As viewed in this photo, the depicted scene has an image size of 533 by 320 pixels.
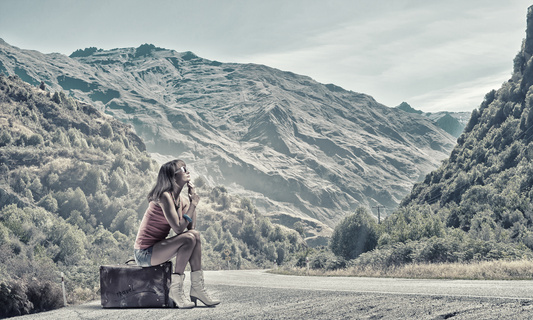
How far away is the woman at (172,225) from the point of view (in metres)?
7.45

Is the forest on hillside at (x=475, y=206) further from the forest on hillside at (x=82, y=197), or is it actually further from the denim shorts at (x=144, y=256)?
the forest on hillside at (x=82, y=197)

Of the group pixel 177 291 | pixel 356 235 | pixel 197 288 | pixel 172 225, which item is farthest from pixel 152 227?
pixel 356 235

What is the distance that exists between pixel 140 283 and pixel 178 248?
1055mm

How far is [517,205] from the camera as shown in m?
76.8

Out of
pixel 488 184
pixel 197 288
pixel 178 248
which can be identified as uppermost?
pixel 488 184

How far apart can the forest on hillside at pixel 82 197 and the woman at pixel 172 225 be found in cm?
7131

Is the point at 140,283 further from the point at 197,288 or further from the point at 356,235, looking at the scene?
the point at 356,235

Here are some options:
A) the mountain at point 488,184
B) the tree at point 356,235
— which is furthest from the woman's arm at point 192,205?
the tree at point 356,235

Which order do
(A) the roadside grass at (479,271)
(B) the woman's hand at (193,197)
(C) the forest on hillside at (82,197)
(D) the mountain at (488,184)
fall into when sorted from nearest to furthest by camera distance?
(B) the woman's hand at (193,197) < (A) the roadside grass at (479,271) < (D) the mountain at (488,184) < (C) the forest on hillside at (82,197)

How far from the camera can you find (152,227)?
794 cm

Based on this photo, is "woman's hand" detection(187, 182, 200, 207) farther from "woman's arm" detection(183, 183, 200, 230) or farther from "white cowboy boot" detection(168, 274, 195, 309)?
"white cowboy boot" detection(168, 274, 195, 309)

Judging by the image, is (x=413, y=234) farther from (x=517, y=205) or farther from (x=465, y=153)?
(x=465, y=153)

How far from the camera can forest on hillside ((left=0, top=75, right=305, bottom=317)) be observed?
316 feet

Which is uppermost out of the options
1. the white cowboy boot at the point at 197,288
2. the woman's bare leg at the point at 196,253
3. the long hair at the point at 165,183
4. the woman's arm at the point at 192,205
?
the long hair at the point at 165,183
